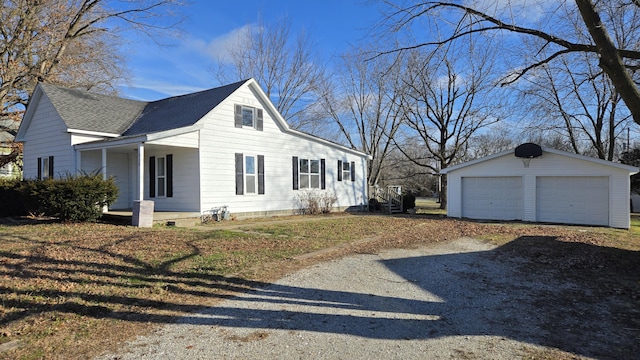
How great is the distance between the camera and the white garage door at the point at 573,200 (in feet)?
50.5

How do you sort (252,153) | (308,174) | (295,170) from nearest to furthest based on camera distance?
1. (252,153)
2. (295,170)
3. (308,174)

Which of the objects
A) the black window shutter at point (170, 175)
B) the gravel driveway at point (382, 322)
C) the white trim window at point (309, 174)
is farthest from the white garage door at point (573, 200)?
the black window shutter at point (170, 175)

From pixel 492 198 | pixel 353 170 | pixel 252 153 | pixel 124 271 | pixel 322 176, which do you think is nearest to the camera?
pixel 124 271

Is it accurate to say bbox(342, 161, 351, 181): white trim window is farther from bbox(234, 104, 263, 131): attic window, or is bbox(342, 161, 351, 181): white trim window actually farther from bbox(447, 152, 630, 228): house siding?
bbox(234, 104, 263, 131): attic window

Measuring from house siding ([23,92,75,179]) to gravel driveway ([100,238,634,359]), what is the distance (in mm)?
12653

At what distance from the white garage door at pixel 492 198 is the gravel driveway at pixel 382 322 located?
38.7ft

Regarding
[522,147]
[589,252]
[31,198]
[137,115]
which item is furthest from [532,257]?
[137,115]

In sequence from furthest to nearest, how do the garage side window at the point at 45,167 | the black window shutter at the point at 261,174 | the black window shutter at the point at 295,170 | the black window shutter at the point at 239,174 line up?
the black window shutter at the point at 295,170 → the black window shutter at the point at 261,174 → the black window shutter at the point at 239,174 → the garage side window at the point at 45,167

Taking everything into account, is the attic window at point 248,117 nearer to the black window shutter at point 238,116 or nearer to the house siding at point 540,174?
the black window shutter at point 238,116

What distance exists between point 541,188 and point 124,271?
16.7 meters

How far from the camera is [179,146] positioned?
1388cm

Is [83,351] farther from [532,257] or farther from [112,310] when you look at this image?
[532,257]

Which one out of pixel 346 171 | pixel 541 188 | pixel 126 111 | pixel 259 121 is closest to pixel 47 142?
pixel 126 111

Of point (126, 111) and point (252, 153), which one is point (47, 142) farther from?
point (252, 153)
